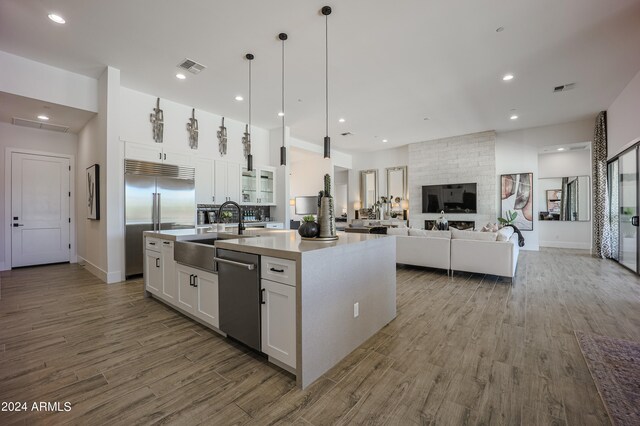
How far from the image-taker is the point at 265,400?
1.67 m

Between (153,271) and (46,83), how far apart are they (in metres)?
3.41

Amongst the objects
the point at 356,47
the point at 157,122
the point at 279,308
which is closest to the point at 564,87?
the point at 356,47

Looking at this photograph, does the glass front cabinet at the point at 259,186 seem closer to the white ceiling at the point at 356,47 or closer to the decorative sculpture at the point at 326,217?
the white ceiling at the point at 356,47

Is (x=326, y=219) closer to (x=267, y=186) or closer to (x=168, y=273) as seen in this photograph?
(x=168, y=273)

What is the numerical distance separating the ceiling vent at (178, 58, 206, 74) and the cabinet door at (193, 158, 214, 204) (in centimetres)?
185

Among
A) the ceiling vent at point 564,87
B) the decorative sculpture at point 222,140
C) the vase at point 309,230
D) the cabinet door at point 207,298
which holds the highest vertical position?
the ceiling vent at point 564,87

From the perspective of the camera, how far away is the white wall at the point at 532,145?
23.0 ft

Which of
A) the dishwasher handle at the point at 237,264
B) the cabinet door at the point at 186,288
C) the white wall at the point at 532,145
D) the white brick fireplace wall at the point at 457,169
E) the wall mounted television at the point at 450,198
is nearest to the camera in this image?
the dishwasher handle at the point at 237,264

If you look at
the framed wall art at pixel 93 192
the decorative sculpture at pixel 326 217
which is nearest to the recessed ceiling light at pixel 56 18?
the framed wall art at pixel 93 192

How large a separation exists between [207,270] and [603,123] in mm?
8648

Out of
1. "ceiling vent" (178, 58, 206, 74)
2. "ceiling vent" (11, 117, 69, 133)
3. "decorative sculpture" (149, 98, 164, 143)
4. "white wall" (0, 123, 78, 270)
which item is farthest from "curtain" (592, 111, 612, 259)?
"white wall" (0, 123, 78, 270)

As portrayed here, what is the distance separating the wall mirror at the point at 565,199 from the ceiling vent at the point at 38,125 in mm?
12165

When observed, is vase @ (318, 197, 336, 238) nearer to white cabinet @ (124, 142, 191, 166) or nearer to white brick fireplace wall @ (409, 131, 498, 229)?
white cabinet @ (124, 142, 191, 166)

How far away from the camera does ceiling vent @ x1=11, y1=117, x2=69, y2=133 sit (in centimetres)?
503
